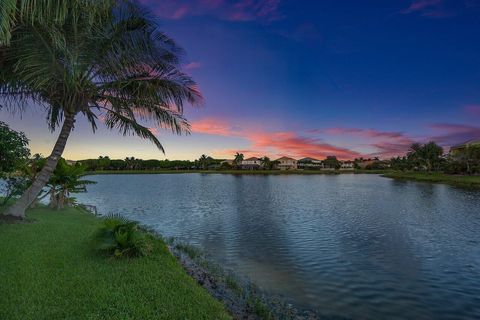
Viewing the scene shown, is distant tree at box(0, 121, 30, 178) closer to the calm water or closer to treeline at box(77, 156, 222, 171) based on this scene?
the calm water

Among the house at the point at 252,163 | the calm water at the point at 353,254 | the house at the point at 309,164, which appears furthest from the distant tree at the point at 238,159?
the calm water at the point at 353,254

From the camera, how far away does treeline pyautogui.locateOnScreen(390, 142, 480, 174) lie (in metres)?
66.1

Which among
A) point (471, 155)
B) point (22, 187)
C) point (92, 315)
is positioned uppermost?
point (471, 155)

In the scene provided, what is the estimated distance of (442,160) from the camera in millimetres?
88625

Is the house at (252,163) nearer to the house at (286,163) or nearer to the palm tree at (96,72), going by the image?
the house at (286,163)

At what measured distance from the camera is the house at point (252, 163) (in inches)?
6903

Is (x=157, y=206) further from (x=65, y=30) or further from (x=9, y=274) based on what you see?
(x=9, y=274)

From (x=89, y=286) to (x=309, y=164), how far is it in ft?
630

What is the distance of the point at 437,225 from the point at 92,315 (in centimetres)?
1980

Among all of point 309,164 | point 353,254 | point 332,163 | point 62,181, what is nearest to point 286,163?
point 309,164

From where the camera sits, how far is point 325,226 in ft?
59.2

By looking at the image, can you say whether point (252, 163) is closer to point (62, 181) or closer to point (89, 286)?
point (62, 181)

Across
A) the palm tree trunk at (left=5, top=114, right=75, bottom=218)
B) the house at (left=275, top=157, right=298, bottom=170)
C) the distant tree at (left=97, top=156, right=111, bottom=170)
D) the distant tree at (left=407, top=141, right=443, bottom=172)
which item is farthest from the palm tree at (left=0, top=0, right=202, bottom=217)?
the house at (left=275, top=157, right=298, bottom=170)

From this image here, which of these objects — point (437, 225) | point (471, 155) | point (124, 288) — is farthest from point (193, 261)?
point (471, 155)
